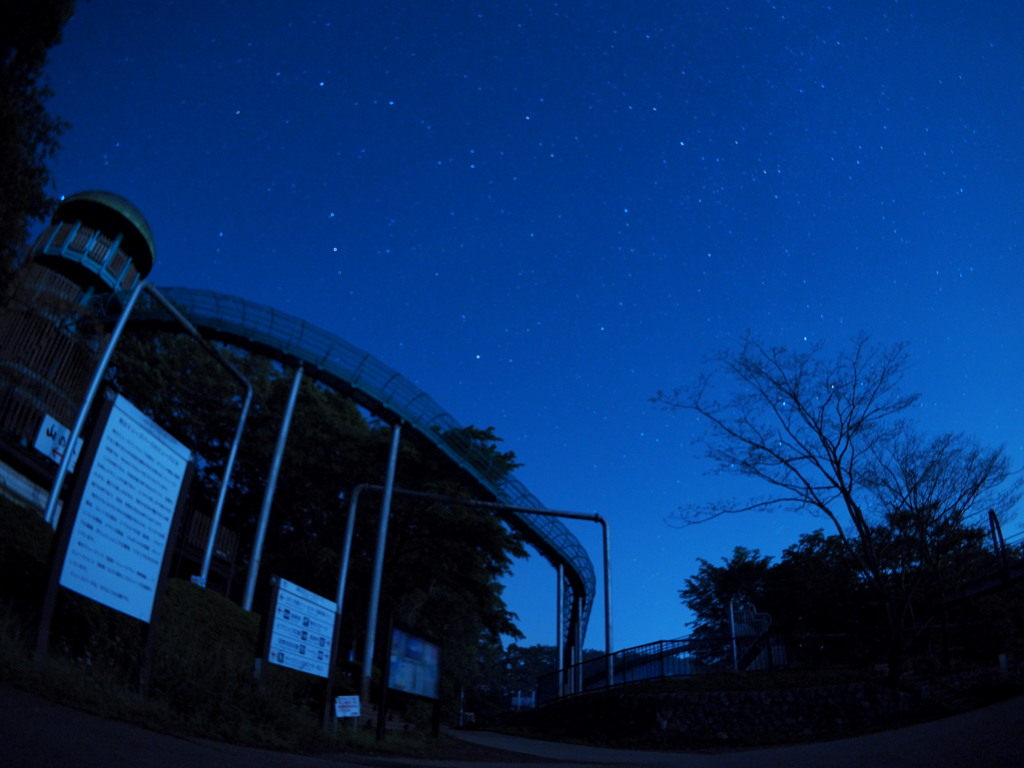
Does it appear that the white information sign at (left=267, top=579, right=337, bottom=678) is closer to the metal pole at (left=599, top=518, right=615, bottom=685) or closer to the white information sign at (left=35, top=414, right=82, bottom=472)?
the white information sign at (left=35, top=414, right=82, bottom=472)

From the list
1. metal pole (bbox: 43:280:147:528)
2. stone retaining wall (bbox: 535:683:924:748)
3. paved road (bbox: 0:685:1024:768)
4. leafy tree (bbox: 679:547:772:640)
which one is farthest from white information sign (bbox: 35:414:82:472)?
leafy tree (bbox: 679:547:772:640)

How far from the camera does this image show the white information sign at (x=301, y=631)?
8805 millimetres

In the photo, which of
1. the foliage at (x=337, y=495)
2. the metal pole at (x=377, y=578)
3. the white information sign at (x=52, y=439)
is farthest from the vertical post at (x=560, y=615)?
the white information sign at (x=52, y=439)

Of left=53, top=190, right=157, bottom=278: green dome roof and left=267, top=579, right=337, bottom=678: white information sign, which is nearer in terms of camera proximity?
left=267, top=579, right=337, bottom=678: white information sign

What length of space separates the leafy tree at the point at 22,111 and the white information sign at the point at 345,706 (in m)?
6.58

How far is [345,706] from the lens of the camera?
916 centimetres

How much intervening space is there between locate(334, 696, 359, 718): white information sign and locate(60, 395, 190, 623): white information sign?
3.05 m

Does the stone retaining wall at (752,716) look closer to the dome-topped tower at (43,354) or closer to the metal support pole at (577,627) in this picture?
the dome-topped tower at (43,354)

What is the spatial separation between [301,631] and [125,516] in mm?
3306

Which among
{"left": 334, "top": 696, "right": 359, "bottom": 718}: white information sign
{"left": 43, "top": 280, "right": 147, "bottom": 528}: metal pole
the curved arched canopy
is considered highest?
the curved arched canopy

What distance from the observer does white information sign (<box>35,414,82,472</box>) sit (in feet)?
52.6

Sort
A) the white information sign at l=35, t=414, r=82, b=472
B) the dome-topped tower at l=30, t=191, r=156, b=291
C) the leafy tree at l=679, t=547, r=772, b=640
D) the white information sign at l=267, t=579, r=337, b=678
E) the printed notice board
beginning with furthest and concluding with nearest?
the leafy tree at l=679, t=547, r=772, b=640
the dome-topped tower at l=30, t=191, r=156, b=291
the white information sign at l=35, t=414, r=82, b=472
the printed notice board
the white information sign at l=267, t=579, r=337, b=678

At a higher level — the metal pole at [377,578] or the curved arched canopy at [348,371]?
the curved arched canopy at [348,371]

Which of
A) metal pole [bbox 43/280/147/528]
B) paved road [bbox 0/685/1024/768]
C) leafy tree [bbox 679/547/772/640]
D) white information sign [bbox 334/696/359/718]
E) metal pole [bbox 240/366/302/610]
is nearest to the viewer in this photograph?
paved road [bbox 0/685/1024/768]
